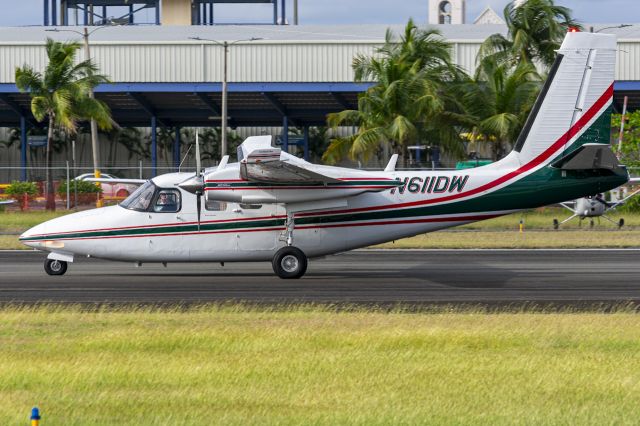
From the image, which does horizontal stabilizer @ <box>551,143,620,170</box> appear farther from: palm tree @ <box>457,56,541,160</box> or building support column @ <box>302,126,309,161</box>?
building support column @ <box>302,126,309,161</box>

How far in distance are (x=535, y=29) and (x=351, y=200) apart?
29728 millimetres

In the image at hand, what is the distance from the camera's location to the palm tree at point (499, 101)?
47.7 m

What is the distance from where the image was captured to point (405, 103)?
47.9m

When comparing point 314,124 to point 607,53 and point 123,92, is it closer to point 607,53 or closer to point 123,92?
point 123,92

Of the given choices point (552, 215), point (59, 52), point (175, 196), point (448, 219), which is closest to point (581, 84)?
point (448, 219)

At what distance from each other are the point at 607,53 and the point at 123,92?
40.6m

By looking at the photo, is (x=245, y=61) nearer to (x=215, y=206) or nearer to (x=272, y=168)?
(x=215, y=206)

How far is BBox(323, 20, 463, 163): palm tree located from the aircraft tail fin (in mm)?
22681

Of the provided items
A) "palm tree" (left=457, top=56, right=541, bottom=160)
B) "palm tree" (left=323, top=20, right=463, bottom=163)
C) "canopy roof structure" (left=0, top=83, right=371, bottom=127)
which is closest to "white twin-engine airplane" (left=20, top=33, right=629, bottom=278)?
"palm tree" (left=323, top=20, right=463, bottom=163)

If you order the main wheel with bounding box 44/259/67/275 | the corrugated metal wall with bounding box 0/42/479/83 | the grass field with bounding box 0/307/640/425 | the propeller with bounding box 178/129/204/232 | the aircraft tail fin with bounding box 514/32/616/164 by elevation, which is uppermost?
the corrugated metal wall with bounding box 0/42/479/83

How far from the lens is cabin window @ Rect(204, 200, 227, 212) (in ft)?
77.4

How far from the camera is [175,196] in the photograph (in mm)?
23672

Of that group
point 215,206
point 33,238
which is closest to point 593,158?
point 215,206

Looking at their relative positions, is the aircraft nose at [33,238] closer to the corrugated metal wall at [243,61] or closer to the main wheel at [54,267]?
the main wheel at [54,267]
